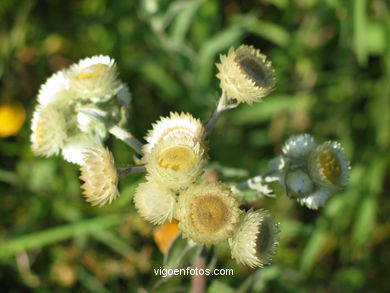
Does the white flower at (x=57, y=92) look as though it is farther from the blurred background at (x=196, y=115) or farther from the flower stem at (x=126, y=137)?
the blurred background at (x=196, y=115)

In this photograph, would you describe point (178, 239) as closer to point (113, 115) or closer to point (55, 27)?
point (113, 115)

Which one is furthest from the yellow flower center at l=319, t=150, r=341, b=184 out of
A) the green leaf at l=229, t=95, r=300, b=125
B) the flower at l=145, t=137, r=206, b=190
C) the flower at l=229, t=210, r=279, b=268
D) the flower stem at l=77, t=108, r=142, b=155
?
the green leaf at l=229, t=95, r=300, b=125

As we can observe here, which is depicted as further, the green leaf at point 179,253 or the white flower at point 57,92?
the white flower at point 57,92

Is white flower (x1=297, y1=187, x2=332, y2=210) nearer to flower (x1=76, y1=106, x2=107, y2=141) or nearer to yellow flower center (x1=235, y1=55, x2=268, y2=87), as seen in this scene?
yellow flower center (x1=235, y1=55, x2=268, y2=87)

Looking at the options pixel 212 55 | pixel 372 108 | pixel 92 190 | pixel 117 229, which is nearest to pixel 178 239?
pixel 92 190

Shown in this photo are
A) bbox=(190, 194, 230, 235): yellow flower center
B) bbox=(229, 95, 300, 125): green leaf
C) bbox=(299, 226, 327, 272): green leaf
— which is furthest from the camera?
bbox=(229, 95, 300, 125): green leaf

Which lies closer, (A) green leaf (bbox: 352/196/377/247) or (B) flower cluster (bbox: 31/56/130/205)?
(B) flower cluster (bbox: 31/56/130/205)

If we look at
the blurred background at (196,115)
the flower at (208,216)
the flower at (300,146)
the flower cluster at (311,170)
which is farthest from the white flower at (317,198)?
the blurred background at (196,115)
